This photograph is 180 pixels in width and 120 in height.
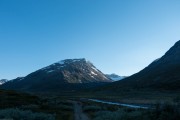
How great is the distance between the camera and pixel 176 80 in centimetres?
16438

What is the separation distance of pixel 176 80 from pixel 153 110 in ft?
484

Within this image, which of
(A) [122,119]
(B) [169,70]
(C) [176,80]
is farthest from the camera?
(B) [169,70]

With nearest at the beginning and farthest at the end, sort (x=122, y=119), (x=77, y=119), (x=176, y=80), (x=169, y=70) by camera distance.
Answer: (x=122, y=119) < (x=77, y=119) < (x=176, y=80) < (x=169, y=70)

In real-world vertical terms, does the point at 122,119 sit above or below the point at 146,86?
below

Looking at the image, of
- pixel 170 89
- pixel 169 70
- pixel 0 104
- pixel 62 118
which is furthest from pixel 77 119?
pixel 169 70

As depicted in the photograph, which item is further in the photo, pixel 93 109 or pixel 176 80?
pixel 176 80

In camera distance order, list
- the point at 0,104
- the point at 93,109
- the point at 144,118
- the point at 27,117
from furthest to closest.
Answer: the point at 0,104 → the point at 93,109 → the point at 27,117 → the point at 144,118

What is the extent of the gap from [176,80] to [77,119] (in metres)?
138

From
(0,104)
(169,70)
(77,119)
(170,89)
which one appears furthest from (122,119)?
(169,70)

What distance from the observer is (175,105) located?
21.8 m

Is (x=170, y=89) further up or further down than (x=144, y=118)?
further up

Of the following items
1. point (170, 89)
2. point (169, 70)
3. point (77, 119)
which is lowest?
point (77, 119)

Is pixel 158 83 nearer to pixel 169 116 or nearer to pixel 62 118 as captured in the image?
pixel 62 118

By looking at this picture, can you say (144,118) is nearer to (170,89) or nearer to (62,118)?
(62,118)
